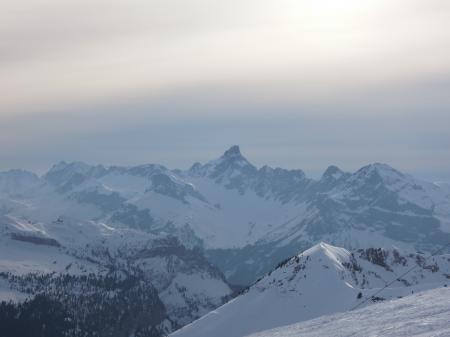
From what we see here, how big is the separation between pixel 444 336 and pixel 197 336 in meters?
152

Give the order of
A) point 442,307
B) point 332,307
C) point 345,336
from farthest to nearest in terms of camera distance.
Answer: point 332,307 < point 442,307 < point 345,336

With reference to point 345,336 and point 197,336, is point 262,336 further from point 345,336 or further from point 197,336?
point 197,336

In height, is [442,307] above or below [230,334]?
above

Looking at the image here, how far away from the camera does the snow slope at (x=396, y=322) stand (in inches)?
2372

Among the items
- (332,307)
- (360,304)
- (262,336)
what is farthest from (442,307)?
(332,307)

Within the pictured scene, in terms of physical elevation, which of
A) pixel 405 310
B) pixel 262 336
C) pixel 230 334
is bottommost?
pixel 230 334

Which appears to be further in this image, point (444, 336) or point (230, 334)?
point (230, 334)

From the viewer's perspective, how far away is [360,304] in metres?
184

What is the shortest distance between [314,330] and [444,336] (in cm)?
3324

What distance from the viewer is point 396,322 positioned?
6956 cm

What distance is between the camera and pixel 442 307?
241 ft

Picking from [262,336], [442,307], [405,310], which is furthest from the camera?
[262,336]

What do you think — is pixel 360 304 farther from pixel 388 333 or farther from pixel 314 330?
pixel 388 333

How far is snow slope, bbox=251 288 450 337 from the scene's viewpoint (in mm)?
60250
